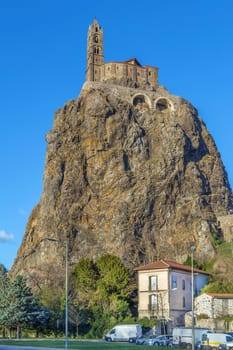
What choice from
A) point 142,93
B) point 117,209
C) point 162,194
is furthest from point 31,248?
point 142,93

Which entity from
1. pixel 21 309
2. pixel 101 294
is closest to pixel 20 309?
pixel 21 309

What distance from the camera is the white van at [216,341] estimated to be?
50000 mm

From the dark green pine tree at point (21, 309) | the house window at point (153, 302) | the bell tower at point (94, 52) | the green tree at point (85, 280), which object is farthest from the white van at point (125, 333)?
the bell tower at point (94, 52)

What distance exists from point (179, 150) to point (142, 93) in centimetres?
2396

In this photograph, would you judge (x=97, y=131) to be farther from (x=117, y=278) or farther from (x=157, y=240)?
(x=117, y=278)

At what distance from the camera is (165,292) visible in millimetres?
82562

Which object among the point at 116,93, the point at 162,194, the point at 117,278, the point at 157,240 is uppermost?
the point at 116,93

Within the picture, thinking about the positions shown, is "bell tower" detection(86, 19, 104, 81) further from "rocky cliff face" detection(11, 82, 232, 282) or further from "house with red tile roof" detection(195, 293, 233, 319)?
"house with red tile roof" detection(195, 293, 233, 319)

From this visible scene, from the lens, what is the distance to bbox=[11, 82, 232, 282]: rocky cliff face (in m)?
115

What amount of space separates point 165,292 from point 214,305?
8599 millimetres

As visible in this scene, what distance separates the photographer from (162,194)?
11925 cm

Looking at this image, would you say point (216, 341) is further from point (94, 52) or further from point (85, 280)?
point (94, 52)

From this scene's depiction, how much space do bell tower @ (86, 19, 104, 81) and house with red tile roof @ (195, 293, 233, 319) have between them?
86479mm

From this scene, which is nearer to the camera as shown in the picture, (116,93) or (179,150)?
(179,150)
